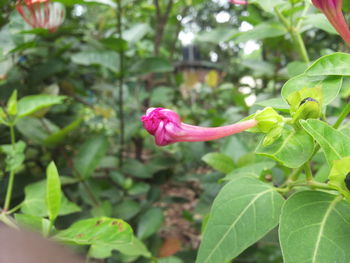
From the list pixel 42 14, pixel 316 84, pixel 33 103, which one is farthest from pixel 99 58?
pixel 316 84

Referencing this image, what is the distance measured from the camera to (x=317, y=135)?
1.73 feet

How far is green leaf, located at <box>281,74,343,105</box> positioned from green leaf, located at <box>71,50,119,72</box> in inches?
31.7

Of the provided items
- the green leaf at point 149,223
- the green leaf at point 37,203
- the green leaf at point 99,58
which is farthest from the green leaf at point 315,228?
the green leaf at point 99,58

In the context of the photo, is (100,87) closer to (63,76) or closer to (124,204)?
(63,76)

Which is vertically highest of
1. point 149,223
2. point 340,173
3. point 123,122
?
point 340,173

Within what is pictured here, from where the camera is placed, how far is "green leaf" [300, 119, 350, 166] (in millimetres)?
530

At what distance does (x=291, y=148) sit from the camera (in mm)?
578

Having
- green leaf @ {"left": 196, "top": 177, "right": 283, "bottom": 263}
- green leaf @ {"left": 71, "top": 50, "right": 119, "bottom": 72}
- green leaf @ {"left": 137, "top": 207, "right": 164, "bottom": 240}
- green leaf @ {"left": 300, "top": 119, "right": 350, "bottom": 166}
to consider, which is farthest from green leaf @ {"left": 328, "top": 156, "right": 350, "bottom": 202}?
green leaf @ {"left": 71, "top": 50, "right": 119, "bottom": 72}

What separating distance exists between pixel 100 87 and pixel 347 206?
3.81ft

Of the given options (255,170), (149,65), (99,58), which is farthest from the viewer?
(149,65)

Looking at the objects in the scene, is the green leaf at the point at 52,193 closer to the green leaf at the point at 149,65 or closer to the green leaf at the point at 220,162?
the green leaf at the point at 220,162

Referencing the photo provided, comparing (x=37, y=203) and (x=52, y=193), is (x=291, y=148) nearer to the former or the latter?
(x=52, y=193)

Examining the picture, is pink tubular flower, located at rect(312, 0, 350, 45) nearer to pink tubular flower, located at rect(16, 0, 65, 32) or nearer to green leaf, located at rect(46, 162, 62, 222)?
green leaf, located at rect(46, 162, 62, 222)

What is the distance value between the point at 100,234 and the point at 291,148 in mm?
330
